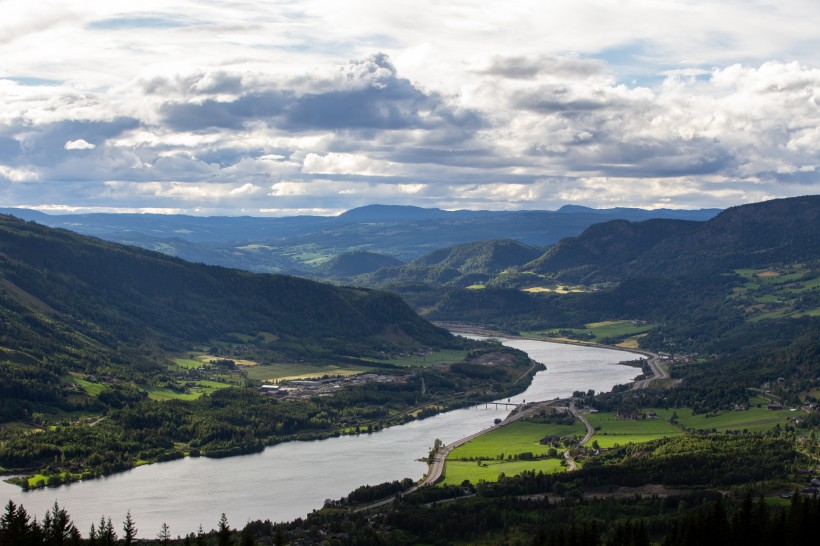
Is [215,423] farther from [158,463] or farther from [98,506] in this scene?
[98,506]

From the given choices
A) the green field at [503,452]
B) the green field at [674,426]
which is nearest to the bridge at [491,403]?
the green field at [674,426]

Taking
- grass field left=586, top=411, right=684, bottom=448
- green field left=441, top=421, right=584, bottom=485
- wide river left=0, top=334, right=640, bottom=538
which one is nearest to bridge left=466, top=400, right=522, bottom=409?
grass field left=586, top=411, right=684, bottom=448

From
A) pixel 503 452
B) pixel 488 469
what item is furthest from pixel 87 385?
pixel 488 469

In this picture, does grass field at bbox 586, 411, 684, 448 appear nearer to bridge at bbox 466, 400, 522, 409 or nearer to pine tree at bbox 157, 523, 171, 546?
bridge at bbox 466, 400, 522, 409

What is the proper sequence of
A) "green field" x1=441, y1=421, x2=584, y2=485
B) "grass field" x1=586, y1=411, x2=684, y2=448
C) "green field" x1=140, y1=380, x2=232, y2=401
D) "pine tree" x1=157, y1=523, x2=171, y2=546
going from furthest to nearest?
"green field" x1=140, y1=380, x2=232, y2=401 < "grass field" x1=586, y1=411, x2=684, y2=448 < "green field" x1=441, y1=421, x2=584, y2=485 < "pine tree" x1=157, y1=523, x2=171, y2=546

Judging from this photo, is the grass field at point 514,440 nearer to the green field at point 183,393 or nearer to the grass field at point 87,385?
the green field at point 183,393
